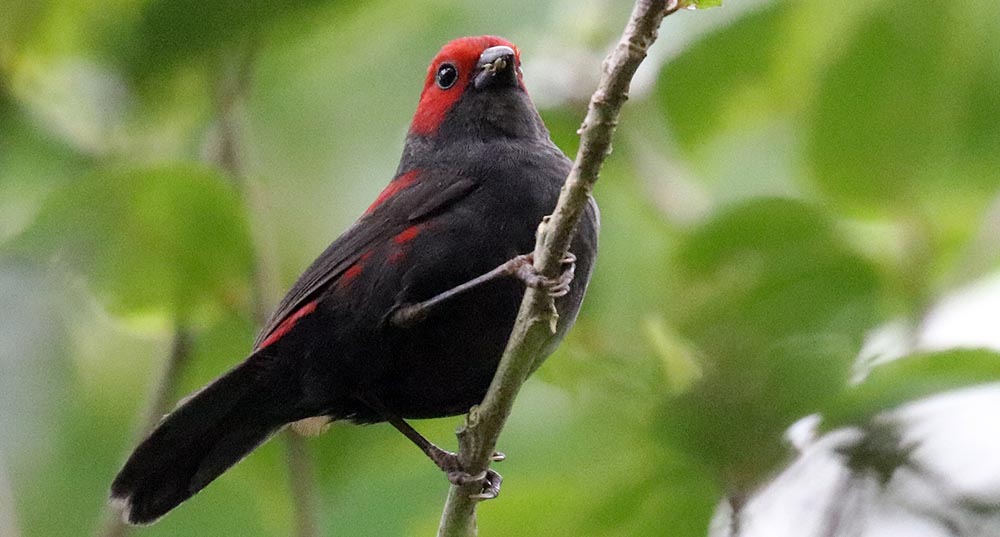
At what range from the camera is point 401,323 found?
3.18m

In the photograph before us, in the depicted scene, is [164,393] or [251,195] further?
[251,195]

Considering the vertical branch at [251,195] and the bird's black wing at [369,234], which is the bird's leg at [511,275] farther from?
the vertical branch at [251,195]

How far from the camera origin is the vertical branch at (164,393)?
3.43 m

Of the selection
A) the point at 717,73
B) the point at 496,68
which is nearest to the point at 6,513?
the point at 496,68

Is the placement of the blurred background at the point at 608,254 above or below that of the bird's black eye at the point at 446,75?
below

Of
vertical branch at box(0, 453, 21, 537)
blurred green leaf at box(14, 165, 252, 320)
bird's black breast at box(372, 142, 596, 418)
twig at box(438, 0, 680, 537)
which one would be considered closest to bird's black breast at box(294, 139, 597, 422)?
bird's black breast at box(372, 142, 596, 418)

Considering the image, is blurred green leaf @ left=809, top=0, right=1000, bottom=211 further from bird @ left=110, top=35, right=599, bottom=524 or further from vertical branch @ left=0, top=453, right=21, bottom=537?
vertical branch @ left=0, top=453, right=21, bottom=537

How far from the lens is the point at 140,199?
3.10 metres

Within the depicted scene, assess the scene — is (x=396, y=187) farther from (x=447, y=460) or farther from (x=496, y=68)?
(x=447, y=460)

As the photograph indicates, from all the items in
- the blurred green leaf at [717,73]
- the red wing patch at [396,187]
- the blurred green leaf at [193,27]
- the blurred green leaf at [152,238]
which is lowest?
the blurred green leaf at [152,238]

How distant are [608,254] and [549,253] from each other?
0.80 metres

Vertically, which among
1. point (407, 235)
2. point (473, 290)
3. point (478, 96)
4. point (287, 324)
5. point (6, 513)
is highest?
point (478, 96)

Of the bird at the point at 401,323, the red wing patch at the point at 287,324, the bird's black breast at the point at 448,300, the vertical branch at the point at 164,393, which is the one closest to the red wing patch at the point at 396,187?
the bird at the point at 401,323

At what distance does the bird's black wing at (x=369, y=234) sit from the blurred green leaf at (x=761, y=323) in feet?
2.09
